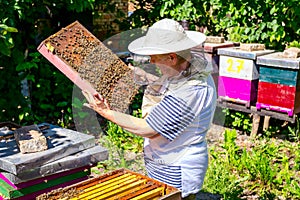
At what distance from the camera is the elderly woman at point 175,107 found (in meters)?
1.73

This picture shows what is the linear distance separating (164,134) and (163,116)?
0.27 feet

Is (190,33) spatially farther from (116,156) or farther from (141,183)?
(116,156)

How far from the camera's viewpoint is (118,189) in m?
1.78

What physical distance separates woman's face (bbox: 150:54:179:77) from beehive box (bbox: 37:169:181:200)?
1.61 ft

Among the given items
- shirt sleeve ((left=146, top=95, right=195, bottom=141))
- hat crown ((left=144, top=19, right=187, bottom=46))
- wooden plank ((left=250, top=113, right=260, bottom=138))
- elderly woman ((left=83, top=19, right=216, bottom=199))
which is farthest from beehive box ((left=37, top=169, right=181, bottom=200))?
A: wooden plank ((left=250, top=113, right=260, bottom=138))

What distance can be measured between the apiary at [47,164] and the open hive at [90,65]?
35cm

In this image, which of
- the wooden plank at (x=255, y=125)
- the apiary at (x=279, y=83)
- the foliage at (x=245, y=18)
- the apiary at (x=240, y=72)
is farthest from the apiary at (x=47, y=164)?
the foliage at (x=245, y=18)

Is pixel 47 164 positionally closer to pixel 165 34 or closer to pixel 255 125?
pixel 165 34

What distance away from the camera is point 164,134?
1.75m

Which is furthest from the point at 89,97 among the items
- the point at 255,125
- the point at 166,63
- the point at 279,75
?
the point at 255,125

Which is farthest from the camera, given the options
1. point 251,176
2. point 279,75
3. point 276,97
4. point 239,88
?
point 239,88

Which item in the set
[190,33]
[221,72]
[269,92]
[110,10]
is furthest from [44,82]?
[190,33]

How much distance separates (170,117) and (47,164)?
752 millimetres

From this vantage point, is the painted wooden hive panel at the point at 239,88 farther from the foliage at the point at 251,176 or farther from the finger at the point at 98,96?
the finger at the point at 98,96
